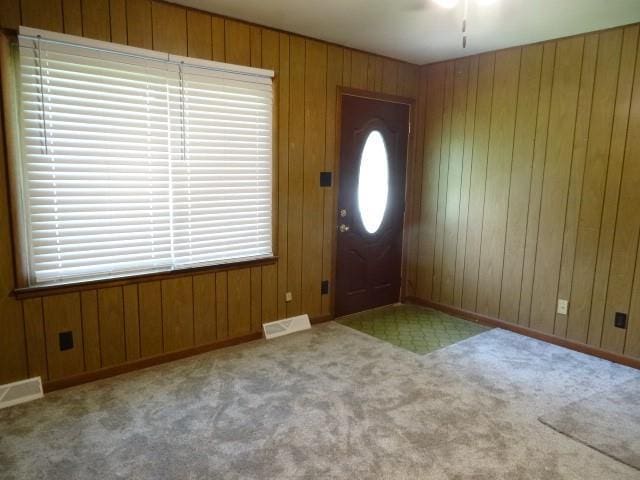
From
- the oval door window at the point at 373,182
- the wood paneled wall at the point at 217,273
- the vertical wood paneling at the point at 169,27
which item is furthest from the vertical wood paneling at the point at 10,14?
the oval door window at the point at 373,182

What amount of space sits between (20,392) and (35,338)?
1.07ft

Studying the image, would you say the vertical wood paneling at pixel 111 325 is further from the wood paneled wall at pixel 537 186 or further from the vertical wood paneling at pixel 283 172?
the wood paneled wall at pixel 537 186

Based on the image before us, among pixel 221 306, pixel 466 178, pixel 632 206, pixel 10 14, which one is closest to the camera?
pixel 10 14

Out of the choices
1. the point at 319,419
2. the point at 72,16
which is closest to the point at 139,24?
the point at 72,16

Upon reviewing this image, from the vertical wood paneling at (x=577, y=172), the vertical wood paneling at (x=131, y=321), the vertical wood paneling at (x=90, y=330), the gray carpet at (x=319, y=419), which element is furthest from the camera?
the vertical wood paneling at (x=577, y=172)

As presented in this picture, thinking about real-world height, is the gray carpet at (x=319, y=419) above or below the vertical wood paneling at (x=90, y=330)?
below

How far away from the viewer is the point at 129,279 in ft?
9.88

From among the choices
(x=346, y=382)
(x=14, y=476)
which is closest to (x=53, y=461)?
(x=14, y=476)

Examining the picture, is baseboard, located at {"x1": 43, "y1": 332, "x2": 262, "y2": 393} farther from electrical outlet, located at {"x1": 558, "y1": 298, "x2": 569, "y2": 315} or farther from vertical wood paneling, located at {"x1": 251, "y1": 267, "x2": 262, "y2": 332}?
electrical outlet, located at {"x1": 558, "y1": 298, "x2": 569, "y2": 315}

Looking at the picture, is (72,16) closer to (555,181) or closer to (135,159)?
(135,159)

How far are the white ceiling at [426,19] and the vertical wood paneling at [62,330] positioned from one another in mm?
2130

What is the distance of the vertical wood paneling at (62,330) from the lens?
2.75 m

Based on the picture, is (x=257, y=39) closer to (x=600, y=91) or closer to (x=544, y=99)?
(x=544, y=99)

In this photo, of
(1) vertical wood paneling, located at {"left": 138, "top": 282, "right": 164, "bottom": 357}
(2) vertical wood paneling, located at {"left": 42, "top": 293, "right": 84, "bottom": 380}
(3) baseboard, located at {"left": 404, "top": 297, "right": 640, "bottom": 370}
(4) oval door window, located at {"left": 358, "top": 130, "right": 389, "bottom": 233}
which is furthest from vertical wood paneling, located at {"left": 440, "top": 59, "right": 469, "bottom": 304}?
(2) vertical wood paneling, located at {"left": 42, "top": 293, "right": 84, "bottom": 380}
